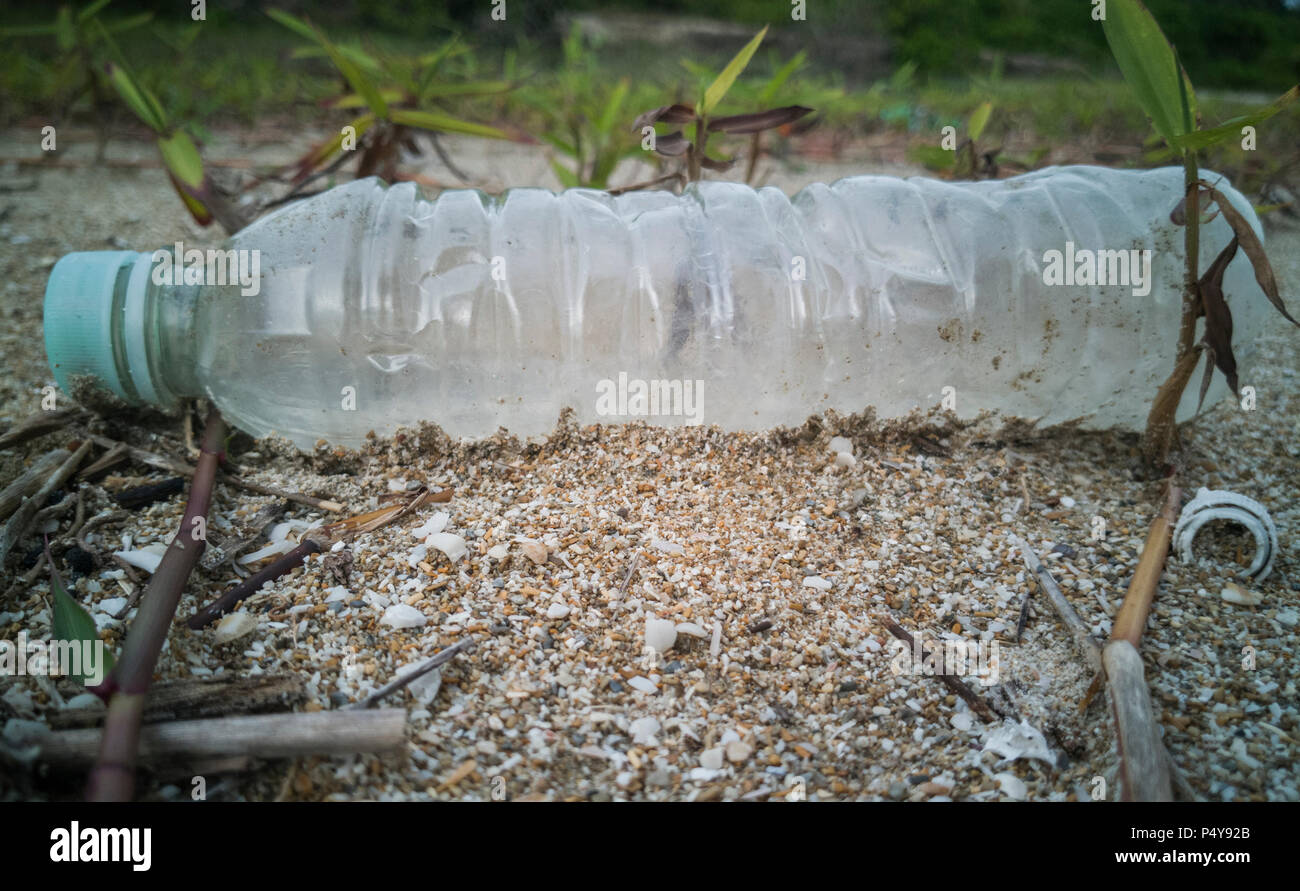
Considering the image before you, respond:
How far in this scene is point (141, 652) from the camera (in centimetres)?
96

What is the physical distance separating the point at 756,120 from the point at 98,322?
1.26 m

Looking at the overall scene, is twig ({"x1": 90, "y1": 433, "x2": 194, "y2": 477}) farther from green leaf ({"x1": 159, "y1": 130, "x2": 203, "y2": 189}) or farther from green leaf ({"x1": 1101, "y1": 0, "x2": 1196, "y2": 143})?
green leaf ({"x1": 1101, "y1": 0, "x2": 1196, "y2": 143})

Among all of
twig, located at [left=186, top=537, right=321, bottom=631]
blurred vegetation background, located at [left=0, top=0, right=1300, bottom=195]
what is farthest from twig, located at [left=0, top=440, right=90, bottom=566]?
blurred vegetation background, located at [left=0, top=0, right=1300, bottom=195]

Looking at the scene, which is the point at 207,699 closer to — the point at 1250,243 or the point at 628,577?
the point at 628,577

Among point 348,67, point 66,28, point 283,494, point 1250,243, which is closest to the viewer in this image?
point 1250,243

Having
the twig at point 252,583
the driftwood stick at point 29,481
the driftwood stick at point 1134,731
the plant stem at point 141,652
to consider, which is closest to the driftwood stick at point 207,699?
the plant stem at point 141,652

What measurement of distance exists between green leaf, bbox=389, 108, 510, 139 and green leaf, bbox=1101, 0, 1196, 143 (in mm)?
1196

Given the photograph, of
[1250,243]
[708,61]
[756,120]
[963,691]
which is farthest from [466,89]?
[708,61]

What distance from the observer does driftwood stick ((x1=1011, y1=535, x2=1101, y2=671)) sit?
42.3 inches

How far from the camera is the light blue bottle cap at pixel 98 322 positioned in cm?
142

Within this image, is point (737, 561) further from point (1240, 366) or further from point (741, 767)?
point (1240, 366)

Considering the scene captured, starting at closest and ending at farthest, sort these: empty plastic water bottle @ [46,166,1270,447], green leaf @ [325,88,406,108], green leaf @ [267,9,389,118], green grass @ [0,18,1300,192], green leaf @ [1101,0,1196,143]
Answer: green leaf @ [1101,0,1196,143], empty plastic water bottle @ [46,166,1270,447], green leaf @ [267,9,389,118], green leaf @ [325,88,406,108], green grass @ [0,18,1300,192]

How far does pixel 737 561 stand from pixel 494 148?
2.61 m

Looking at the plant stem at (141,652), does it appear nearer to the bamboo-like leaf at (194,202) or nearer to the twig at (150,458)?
the twig at (150,458)
